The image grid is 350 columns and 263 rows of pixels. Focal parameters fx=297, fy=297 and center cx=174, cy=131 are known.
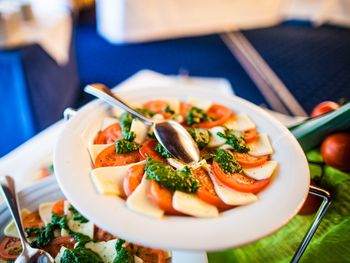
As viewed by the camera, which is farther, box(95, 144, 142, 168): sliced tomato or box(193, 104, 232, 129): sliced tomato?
box(193, 104, 232, 129): sliced tomato

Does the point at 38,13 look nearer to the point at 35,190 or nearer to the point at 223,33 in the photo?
the point at 35,190

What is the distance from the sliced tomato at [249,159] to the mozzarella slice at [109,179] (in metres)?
0.21

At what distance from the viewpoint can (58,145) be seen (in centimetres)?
52

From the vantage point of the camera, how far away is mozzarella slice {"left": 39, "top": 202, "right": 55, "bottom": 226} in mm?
658

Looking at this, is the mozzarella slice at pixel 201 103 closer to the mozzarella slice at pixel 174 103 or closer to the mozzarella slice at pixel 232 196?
the mozzarella slice at pixel 174 103

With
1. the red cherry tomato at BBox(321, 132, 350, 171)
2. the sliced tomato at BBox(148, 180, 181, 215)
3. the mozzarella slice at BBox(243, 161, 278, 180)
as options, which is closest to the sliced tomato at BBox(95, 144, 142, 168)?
the sliced tomato at BBox(148, 180, 181, 215)

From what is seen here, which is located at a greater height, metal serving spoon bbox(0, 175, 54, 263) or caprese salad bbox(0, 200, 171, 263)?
metal serving spoon bbox(0, 175, 54, 263)

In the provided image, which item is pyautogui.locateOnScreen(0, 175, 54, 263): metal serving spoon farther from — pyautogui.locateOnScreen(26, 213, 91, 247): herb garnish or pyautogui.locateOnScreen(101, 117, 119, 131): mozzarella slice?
pyautogui.locateOnScreen(101, 117, 119, 131): mozzarella slice

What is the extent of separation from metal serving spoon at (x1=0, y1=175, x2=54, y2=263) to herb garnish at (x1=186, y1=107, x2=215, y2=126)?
389 millimetres

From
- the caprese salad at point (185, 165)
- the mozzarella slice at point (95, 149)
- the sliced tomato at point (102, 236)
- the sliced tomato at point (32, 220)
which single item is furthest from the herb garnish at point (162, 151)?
the sliced tomato at point (32, 220)

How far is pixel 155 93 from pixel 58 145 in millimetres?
318

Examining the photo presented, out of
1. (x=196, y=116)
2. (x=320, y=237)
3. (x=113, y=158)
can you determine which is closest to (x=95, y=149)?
(x=113, y=158)

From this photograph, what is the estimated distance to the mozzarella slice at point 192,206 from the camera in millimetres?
439

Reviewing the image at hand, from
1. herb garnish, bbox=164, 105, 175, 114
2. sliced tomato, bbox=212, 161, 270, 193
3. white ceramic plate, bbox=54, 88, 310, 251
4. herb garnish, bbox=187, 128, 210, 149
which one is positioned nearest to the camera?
white ceramic plate, bbox=54, 88, 310, 251
